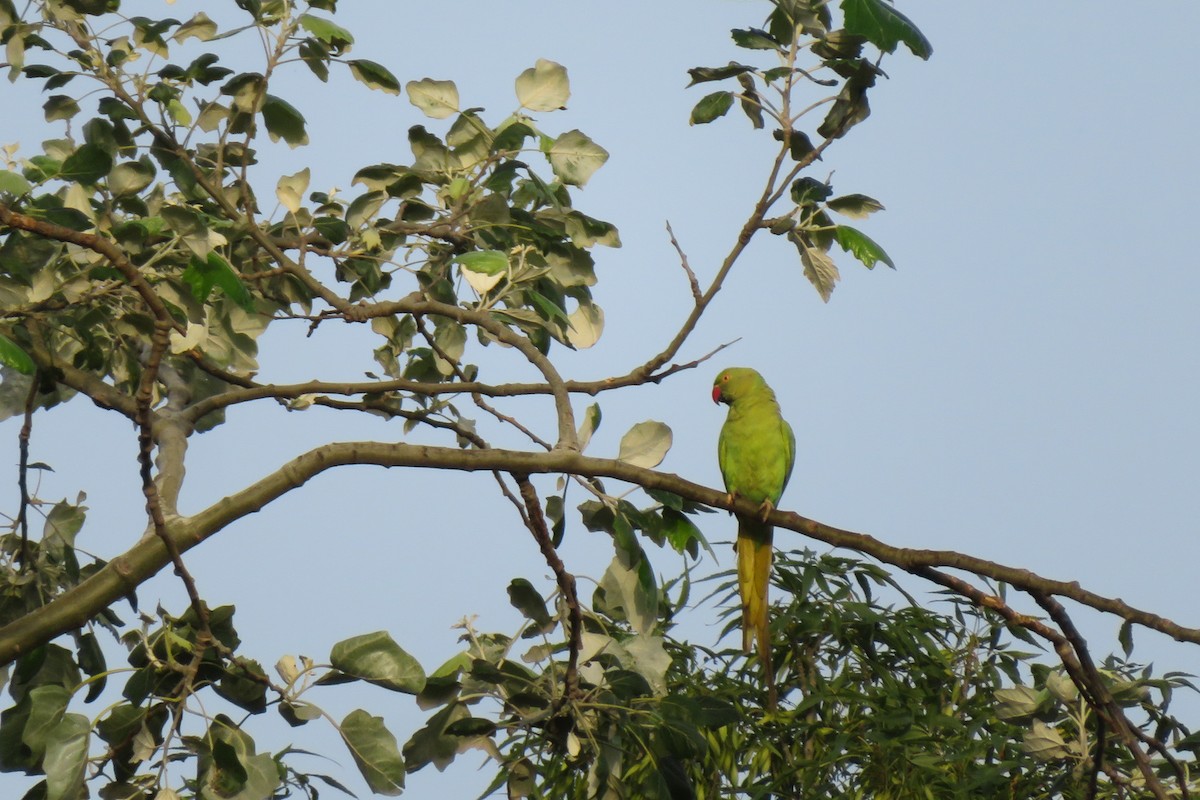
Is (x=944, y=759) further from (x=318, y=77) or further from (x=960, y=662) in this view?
(x=318, y=77)

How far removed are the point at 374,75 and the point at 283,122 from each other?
0.29m

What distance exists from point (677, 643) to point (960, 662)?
84 centimetres

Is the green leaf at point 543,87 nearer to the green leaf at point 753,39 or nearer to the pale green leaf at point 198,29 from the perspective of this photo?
the green leaf at point 753,39

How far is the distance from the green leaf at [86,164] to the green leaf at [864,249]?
4.98 feet

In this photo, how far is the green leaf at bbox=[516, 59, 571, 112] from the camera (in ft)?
9.17

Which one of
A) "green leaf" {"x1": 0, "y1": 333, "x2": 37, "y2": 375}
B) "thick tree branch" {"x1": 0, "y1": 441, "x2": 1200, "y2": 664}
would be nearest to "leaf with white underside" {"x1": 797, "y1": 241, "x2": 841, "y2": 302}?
"thick tree branch" {"x1": 0, "y1": 441, "x2": 1200, "y2": 664}

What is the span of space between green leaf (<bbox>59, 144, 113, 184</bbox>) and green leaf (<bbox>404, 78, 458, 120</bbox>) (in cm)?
75

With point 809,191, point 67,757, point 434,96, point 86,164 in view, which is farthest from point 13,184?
point 809,191

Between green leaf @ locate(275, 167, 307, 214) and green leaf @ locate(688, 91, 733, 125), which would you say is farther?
green leaf @ locate(275, 167, 307, 214)

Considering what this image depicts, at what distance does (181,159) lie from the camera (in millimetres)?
2873

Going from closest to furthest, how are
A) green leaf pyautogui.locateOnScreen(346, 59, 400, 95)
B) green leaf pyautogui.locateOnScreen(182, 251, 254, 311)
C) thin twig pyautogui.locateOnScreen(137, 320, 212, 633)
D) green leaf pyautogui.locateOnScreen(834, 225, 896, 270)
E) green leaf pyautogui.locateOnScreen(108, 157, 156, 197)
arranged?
thin twig pyautogui.locateOnScreen(137, 320, 212, 633)
green leaf pyautogui.locateOnScreen(182, 251, 254, 311)
green leaf pyautogui.locateOnScreen(834, 225, 896, 270)
green leaf pyautogui.locateOnScreen(108, 157, 156, 197)
green leaf pyautogui.locateOnScreen(346, 59, 400, 95)

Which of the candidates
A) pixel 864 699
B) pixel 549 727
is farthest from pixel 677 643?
pixel 549 727

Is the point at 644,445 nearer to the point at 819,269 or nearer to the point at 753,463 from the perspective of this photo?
the point at 819,269

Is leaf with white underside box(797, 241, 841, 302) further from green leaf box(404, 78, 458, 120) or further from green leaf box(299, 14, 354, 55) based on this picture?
green leaf box(299, 14, 354, 55)
